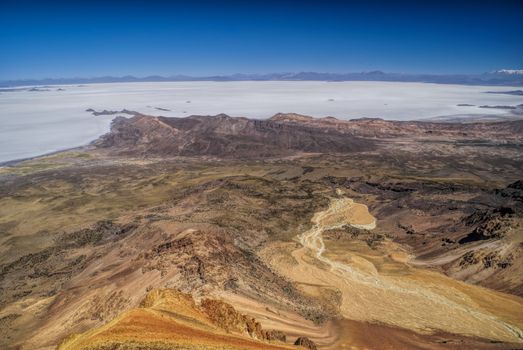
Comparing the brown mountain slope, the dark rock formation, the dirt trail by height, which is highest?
the brown mountain slope

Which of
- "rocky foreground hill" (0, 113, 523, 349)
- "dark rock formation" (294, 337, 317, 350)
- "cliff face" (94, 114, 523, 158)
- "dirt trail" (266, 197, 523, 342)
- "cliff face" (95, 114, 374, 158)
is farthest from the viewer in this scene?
"cliff face" (94, 114, 523, 158)

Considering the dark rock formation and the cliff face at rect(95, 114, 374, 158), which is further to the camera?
the cliff face at rect(95, 114, 374, 158)

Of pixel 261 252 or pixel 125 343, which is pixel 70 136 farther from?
pixel 125 343

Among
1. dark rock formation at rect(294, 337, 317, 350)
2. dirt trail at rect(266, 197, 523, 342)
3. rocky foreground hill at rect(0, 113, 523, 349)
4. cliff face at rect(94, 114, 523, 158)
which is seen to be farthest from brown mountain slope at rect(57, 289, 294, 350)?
cliff face at rect(94, 114, 523, 158)

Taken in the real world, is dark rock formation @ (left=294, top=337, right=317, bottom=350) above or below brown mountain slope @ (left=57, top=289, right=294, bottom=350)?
below

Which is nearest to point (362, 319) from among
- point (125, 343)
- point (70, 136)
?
point (125, 343)

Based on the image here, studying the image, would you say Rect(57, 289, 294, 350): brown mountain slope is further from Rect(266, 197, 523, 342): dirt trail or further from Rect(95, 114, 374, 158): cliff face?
Rect(95, 114, 374, 158): cliff face

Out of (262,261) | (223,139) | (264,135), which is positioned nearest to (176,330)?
(262,261)
